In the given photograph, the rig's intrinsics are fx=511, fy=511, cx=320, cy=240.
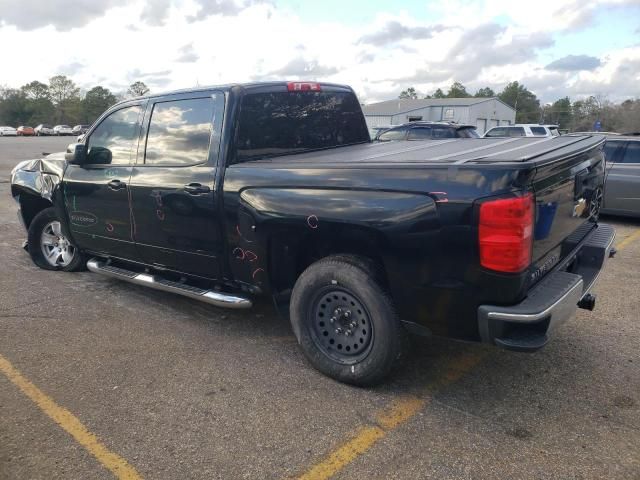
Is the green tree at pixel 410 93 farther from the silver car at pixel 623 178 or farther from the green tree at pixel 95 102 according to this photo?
the silver car at pixel 623 178

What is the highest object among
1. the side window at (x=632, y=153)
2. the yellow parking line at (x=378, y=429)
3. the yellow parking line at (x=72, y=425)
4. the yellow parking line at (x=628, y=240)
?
the side window at (x=632, y=153)

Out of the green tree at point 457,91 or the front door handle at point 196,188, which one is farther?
the green tree at point 457,91

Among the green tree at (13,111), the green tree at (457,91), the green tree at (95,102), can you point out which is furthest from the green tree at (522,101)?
the green tree at (13,111)

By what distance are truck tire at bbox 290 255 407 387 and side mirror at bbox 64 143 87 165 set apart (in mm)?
2662

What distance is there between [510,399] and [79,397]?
2758 millimetres

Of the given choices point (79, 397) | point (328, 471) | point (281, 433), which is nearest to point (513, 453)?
point (328, 471)

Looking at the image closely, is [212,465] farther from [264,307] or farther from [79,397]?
[264,307]

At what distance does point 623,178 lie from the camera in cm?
866

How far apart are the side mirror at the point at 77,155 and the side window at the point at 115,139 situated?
0.14ft

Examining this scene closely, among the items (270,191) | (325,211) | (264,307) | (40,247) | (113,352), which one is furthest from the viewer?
(40,247)

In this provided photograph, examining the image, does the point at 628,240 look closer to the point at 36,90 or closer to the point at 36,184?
the point at 36,184

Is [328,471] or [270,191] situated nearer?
[328,471]

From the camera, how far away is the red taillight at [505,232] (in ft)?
8.43

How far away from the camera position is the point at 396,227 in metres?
2.88
